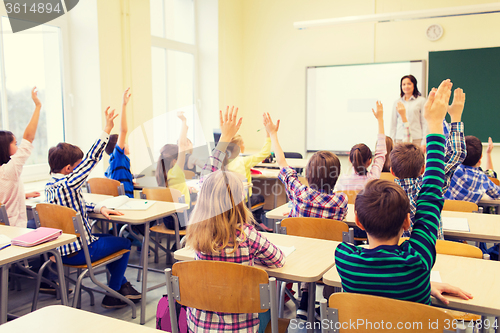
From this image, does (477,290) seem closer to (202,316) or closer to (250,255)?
(250,255)

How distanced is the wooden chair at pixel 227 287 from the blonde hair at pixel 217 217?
0.12m

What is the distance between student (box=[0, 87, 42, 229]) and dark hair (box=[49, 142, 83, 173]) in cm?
21

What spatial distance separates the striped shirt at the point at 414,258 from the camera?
1174 mm

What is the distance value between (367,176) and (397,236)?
1570 millimetres

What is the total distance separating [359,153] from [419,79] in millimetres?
3414

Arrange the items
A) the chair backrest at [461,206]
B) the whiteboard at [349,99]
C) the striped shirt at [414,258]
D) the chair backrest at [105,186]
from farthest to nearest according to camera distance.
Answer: the whiteboard at [349,99], the chair backrest at [105,186], the chair backrest at [461,206], the striped shirt at [414,258]

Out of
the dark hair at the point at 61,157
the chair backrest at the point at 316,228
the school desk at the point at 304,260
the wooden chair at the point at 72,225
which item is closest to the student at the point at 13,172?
the dark hair at the point at 61,157

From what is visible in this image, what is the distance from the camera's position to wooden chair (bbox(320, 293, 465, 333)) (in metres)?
1.04

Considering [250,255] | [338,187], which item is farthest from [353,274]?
[338,187]

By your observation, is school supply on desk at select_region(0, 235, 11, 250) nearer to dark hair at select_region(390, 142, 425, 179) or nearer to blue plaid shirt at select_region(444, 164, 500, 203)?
dark hair at select_region(390, 142, 425, 179)

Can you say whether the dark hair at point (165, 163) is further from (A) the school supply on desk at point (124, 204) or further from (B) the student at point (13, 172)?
(B) the student at point (13, 172)

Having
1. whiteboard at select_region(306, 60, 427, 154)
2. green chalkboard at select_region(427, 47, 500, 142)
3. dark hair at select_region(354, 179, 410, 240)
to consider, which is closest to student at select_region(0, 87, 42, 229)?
dark hair at select_region(354, 179, 410, 240)

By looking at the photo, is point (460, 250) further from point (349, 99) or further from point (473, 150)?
point (349, 99)

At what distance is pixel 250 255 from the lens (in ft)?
5.04
